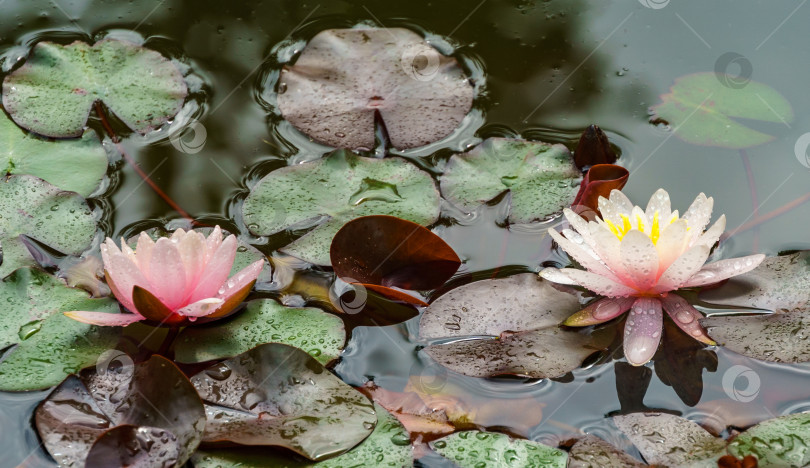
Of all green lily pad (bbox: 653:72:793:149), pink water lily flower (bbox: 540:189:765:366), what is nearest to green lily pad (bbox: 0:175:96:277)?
pink water lily flower (bbox: 540:189:765:366)

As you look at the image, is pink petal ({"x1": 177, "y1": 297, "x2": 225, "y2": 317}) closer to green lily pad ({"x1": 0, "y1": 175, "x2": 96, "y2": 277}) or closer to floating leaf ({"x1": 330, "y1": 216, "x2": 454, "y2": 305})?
floating leaf ({"x1": 330, "y1": 216, "x2": 454, "y2": 305})

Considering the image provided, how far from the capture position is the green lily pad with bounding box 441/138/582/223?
96.2 inches

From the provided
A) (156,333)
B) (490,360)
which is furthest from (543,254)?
(156,333)

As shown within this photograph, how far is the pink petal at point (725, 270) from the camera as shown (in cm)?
211

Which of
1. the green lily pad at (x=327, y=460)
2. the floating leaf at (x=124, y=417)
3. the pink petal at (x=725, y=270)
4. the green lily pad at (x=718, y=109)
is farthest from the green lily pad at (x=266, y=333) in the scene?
the green lily pad at (x=718, y=109)

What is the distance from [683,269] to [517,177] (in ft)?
2.19

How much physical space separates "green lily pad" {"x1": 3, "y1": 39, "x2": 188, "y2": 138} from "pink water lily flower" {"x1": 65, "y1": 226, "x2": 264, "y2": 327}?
0.85 metres

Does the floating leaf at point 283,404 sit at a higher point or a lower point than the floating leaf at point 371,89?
lower

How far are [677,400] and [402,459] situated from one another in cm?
77

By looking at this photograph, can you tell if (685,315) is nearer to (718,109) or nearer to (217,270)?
(718,109)

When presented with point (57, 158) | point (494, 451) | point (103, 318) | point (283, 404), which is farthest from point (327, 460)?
point (57, 158)

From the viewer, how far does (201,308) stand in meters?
2.01

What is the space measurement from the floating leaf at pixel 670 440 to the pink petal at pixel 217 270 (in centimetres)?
112

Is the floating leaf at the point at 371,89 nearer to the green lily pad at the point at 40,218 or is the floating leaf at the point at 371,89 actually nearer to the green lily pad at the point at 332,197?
the green lily pad at the point at 332,197
